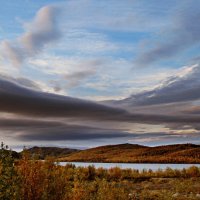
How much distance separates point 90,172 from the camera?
21.9 metres

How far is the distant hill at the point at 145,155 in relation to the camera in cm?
4832

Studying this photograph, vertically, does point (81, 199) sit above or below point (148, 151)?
below

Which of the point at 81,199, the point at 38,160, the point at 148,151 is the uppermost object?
the point at 148,151

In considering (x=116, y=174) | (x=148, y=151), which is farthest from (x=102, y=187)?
(x=148, y=151)

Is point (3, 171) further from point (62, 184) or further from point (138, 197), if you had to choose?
point (138, 197)

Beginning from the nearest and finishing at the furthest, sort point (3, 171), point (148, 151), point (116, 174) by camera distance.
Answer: point (3, 171)
point (116, 174)
point (148, 151)

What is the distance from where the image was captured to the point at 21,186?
765 cm

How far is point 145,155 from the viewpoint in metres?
64.2

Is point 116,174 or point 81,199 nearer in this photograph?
point 81,199

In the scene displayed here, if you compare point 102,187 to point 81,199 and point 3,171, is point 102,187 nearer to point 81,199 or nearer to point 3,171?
point 81,199

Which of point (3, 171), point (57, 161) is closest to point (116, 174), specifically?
point (57, 161)

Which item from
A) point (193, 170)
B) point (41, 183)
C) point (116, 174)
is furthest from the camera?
point (193, 170)

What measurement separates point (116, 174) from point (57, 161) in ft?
43.4

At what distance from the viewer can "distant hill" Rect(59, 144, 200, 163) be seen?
48.3 metres
